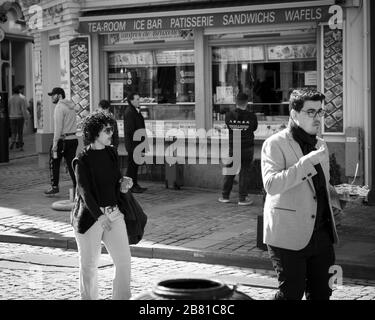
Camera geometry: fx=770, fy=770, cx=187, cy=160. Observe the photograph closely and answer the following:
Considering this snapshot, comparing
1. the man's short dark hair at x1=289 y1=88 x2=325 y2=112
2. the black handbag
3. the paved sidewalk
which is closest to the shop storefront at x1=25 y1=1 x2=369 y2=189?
the paved sidewalk

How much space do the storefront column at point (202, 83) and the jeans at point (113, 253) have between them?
869 centimetres

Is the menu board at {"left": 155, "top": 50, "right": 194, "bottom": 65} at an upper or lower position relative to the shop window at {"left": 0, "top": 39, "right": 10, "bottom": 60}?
lower

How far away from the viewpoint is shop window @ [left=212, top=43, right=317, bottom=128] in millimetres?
14039

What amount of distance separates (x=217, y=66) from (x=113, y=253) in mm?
9079

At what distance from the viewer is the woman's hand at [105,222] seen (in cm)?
616

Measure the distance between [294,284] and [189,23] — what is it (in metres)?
9.92

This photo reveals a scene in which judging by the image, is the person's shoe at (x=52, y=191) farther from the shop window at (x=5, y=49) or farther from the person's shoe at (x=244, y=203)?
the shop window at (x=5, y=49)

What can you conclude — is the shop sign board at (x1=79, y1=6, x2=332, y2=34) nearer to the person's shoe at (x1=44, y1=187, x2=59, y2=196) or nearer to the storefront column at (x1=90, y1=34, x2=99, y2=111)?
the storefront column at (x1=90, y1=34, x2=99, y2=111)

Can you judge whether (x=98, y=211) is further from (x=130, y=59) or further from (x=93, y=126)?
(x=130, y=59)

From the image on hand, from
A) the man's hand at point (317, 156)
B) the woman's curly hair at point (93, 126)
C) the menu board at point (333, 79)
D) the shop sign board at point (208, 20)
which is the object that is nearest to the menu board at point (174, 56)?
the shop sign board at point (208, 20)

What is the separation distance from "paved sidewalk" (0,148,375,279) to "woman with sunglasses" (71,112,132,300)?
2.85 metres

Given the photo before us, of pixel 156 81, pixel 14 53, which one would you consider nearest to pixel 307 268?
pixel 156 81

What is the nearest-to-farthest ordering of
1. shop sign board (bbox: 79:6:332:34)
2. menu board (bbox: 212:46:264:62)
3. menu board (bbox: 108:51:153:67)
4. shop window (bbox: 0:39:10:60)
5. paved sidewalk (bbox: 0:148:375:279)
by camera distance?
paved sidewalk (bbox: 0:148:375:279)
shop sign board (bbox: 79:6:332:34)
menu board (bbox: 212:46:264:62)
menu board (bbox: 108:51:153:67)
shop window (bbox: 0:39:10:60)

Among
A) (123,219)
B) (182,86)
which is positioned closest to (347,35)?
(182,86)
